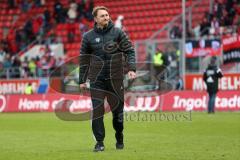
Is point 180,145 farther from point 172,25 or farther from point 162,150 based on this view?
point 172,25

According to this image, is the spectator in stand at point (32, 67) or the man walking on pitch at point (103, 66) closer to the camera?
the man walking on pitch at point (103, 66)

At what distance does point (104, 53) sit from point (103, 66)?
0.77ft

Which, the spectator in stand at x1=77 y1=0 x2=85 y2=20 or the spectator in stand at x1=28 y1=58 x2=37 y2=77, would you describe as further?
the spectator in stand at x1=77 y1=0 x2=85 y2=20

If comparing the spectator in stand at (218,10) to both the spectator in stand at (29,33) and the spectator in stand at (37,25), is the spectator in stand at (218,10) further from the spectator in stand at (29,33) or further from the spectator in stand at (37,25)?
the spectator in stand at (29,33)

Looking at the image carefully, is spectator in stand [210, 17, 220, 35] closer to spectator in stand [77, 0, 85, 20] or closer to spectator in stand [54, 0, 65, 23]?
spectator in stand [77, 0, 85, 20]

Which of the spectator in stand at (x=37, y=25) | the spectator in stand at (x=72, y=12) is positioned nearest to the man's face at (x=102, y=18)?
the spectator in stand at (x=72, y=12)

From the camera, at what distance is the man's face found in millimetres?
12070

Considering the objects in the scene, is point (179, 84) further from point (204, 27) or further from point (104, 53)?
point (104, 53)

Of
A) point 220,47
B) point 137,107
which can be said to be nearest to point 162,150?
point 137,107

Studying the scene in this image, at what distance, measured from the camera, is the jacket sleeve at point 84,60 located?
40.5 ft

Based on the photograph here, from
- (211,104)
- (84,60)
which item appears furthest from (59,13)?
(84,60)

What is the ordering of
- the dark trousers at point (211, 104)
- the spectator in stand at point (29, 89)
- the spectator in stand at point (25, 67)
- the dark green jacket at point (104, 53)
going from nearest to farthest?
the dark green jacket at point (104, 53) → the dark trousers at point (211, 104) → the spectator in stand at point (29, 89) → the spectator in stand at point (25, 67)

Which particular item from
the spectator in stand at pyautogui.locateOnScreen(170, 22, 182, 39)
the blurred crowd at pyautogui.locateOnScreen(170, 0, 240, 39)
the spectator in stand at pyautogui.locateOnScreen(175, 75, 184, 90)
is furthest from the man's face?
the spectator in stand at pyautogui.locateOnScreen(170, 22, 182, 39)

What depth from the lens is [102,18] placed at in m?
Answer: 12.1
